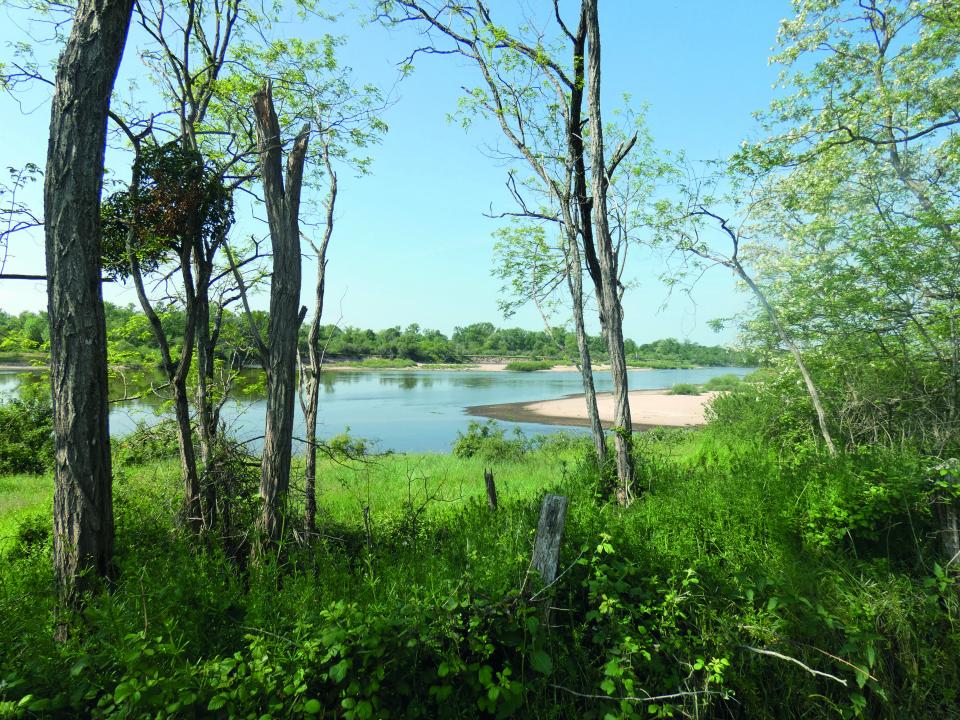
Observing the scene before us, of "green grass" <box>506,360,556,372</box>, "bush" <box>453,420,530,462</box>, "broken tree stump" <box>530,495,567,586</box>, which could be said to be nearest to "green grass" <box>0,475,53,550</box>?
"broken tree stump" <box>530,495,567,586</box>

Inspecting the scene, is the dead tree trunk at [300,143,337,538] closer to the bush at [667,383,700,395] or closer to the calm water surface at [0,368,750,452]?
the calm water surface at [0,368,750,452]

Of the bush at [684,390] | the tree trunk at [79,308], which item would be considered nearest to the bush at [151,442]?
the tree trunk at [79,308]

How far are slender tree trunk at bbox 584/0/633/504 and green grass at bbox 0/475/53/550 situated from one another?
6.79 meters

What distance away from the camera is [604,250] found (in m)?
6.49

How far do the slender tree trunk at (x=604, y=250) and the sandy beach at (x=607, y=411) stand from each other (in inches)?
650

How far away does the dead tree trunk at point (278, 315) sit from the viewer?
439cm

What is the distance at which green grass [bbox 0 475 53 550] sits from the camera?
20.4 ft

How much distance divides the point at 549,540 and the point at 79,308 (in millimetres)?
3370

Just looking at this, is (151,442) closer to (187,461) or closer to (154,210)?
(187,461)

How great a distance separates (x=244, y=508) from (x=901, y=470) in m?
6.15

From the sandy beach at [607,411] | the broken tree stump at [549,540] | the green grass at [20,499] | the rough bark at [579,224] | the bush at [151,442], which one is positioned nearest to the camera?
the broken tree stump at [549,540]

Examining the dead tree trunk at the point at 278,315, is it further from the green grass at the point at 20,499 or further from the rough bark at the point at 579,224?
the rough bark at the point at 579,224

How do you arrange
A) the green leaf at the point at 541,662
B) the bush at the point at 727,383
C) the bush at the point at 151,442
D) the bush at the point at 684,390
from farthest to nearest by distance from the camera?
the bush at the point at 684,390
the bush at the point at 727,383
the bush at the point at 151,442
the green leaf at the point at 541,662

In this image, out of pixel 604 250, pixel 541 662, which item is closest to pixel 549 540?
pixel 541 662
